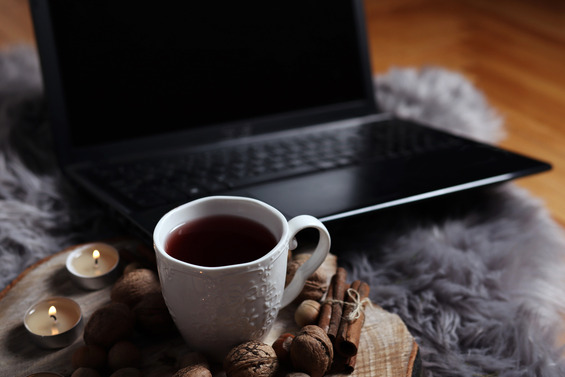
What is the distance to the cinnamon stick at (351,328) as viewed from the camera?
1.84 feet

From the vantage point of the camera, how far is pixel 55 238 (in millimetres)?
848

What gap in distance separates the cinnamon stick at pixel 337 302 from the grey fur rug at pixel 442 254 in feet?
0.30

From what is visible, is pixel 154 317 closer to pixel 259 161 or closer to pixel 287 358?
pixel 287 358

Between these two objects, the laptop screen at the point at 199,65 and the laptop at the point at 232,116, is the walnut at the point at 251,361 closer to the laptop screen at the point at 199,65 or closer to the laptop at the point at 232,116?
the laptop at the point at 232,116

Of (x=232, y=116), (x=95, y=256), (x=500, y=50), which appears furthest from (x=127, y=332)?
(x=500, y=50)

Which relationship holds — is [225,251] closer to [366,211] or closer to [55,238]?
[366,211]

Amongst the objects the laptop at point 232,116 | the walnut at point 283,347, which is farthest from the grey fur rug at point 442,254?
the walnut at point 283,347

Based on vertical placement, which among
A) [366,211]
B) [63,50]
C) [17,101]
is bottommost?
[366,211]

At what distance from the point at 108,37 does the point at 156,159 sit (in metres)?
0.22

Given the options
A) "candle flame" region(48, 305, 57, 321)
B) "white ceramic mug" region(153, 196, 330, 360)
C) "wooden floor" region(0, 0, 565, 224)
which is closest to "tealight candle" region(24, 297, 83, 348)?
"candle flame" region(48, 305, 57, 321)

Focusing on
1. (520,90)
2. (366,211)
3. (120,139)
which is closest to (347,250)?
(366,211)

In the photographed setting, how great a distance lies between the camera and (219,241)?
1.84 ft

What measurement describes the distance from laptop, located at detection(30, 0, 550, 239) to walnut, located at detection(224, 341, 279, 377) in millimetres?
236

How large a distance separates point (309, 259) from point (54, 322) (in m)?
0.29
